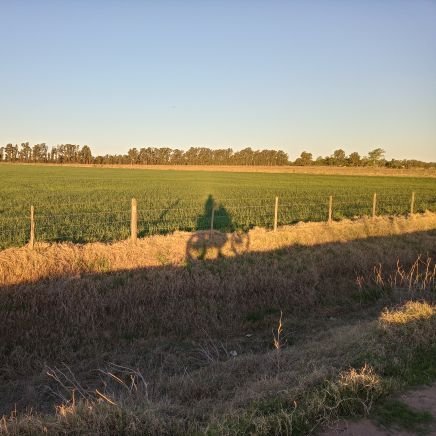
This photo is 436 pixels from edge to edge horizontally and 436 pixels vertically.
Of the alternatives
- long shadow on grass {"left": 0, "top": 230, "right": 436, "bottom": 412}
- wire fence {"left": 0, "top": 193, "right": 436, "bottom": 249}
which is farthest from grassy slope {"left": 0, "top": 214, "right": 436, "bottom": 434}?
wire fence {"left": 0, "top": 193, "right": 436, "bottom": 249}

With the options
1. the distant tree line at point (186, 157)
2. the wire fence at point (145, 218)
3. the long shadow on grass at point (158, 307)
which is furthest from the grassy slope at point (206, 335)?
the distant tree line at point (186, 157)

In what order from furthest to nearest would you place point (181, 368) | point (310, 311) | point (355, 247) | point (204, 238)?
1. point (355, 247)
2. point (204, 238)
3. point (310, 311)
4. point (181, 368)

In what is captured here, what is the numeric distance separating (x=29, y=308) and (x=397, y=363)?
6310 mm

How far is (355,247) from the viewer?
47.6 feet

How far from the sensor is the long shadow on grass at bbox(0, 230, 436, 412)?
24.7ft

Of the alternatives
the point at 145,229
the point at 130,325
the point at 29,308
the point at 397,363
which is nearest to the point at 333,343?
the point at 397,363

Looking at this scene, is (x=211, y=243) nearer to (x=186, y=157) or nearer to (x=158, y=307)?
(x=158, y=307)

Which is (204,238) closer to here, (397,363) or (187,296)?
(187,296)

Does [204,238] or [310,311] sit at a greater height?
[204,238]

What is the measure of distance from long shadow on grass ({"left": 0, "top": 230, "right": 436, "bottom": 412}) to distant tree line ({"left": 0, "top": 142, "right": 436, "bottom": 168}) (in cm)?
12594

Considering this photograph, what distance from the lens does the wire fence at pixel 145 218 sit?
1370cm

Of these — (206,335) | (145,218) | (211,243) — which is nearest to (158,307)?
(206,335)

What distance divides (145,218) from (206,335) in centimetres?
979

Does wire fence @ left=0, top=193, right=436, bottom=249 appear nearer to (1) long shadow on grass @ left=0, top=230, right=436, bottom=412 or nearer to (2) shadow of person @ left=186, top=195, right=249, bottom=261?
(2) shadow of person @ left=186, top=195, right=249, bottom=261
